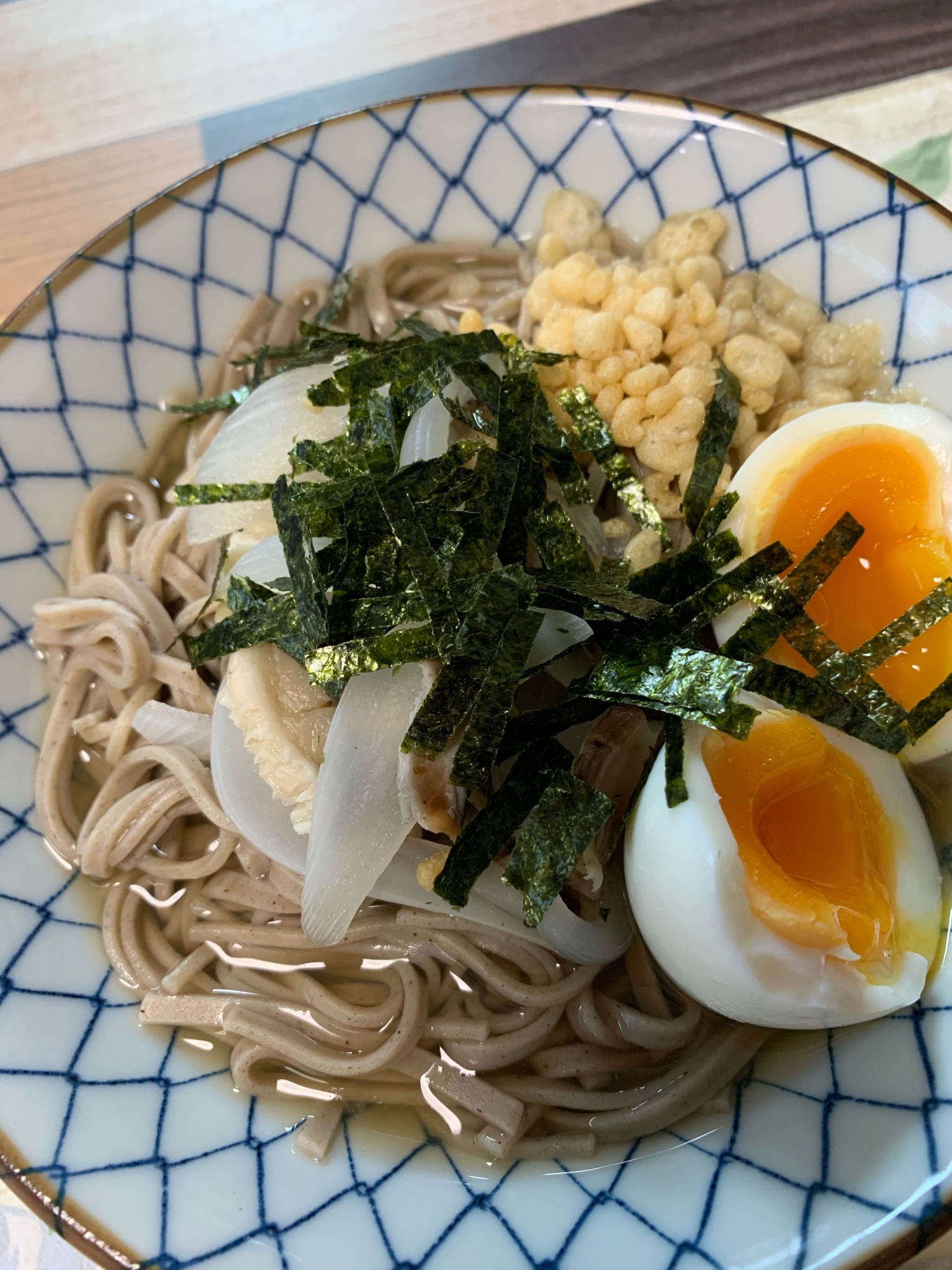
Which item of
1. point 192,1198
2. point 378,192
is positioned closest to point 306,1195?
point 192,1198

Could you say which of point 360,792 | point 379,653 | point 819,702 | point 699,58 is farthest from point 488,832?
point 699,58

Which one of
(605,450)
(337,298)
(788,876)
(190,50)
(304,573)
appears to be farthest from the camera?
(190,50)

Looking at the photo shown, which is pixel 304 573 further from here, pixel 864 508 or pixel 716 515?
pixel 864 508

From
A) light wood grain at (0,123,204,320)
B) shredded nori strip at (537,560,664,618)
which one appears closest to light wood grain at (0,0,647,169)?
light wood grain at (0,123,204,320)

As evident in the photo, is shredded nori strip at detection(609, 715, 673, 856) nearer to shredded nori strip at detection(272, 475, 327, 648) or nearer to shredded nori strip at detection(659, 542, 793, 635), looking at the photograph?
shredded nori strip at detection(659, 542, 793, 635)

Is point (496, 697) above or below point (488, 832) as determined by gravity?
above
